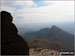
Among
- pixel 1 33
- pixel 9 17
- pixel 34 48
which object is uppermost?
pixel 9 17

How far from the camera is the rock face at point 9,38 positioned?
1003 cm

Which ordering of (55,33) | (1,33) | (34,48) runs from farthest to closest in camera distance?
(55,33) → (34,48) → (1,33)

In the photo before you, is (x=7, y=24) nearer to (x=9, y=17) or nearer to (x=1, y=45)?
(x=9, y=17)

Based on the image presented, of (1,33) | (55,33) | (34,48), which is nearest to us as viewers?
(1,33)

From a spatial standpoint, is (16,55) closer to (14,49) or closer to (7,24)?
(14,49)

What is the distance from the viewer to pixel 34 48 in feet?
52.2

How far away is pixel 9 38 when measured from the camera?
32.9 feet

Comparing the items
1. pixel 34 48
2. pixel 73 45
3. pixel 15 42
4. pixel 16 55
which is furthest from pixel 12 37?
pixel 73 45

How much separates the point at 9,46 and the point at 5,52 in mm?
322

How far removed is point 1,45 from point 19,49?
2.74 ft

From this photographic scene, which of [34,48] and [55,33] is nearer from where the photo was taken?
[34,48]

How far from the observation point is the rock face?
1003cm

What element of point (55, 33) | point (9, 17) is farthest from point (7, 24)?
point (55, 33)

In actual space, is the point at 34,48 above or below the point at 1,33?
below
